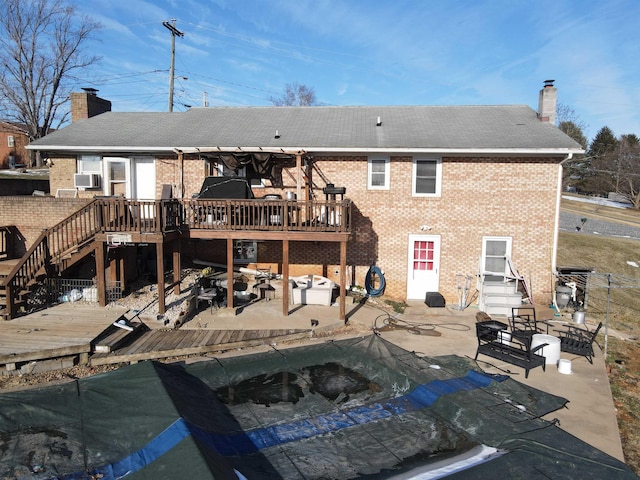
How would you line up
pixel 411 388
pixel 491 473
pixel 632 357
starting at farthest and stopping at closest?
pixel 632 357, pixel 411 388, pixel 491 473

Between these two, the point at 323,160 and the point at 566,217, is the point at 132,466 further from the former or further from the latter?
the point at 566,217

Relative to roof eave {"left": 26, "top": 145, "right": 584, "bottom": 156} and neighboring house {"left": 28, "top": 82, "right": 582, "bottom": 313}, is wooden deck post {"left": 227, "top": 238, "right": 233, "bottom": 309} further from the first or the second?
roof eave {"left": 26, "top": 145, "right": 584, "bottom": 156}

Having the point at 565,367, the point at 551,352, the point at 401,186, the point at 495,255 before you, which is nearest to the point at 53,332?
the point at 401,186

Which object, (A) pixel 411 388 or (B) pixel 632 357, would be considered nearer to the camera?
(A) pixel 411 388

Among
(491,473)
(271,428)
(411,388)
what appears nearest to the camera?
(491,473)

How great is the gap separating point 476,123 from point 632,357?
8.97 m

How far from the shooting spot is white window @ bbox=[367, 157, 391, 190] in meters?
14.0

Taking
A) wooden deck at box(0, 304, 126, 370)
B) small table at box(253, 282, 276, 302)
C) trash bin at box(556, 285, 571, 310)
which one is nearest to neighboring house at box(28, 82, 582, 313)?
trash bin at box(556, 285, 571, 310)

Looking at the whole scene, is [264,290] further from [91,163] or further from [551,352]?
[551,352]

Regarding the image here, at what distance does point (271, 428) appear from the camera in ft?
18.7

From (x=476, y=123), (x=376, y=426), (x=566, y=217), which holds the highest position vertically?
(x=476, y=123)

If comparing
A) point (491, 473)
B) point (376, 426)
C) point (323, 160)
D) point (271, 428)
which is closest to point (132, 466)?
point (271, 428)

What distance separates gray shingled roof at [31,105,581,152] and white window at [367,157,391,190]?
0.60 m

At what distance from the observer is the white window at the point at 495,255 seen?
45.7 ft
